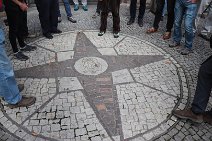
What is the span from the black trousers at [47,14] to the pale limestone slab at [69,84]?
197 centimetres

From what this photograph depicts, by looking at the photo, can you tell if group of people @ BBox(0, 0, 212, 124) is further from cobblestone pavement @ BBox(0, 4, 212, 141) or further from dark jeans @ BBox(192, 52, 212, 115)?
cobblestone pavement @ BBox(0, 4, 212, 141)

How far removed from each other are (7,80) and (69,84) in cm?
123

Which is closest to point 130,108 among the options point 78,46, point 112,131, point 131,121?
point 131,121

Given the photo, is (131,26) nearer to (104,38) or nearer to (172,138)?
(104,38)

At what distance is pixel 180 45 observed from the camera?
6309 millimetres

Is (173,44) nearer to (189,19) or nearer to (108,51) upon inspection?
(189,19)

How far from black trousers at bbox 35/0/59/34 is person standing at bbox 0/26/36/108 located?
2.51 metres

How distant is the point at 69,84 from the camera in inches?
190

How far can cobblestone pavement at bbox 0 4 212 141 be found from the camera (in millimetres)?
3873

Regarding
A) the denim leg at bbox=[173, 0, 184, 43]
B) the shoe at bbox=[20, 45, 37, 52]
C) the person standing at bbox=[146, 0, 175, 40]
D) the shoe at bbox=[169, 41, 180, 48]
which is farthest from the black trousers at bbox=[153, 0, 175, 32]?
the shoe at bbox=[20, 45, 37, 52]

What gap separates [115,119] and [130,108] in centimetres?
38

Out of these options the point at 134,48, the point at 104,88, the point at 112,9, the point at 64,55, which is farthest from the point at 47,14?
the point at 104,88

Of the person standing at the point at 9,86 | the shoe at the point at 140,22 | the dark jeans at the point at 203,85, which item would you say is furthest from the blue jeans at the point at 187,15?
the person standing at the point at 9,86

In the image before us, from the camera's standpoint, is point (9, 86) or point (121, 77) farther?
point (121, 77)
